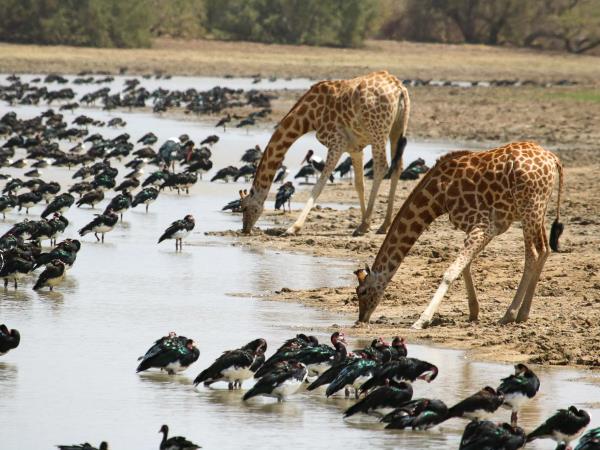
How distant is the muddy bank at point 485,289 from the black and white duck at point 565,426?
111 inches

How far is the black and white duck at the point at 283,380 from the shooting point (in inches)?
416

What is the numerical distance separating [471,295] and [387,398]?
382cm

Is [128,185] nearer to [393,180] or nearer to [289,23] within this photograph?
[393,180]

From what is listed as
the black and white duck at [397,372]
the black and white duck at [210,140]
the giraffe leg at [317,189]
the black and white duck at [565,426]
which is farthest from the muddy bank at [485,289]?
the black and white duck at [210,140]

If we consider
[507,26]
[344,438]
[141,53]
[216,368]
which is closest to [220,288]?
[216,368]

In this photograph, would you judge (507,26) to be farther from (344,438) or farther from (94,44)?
(344,438)

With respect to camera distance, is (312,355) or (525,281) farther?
(525,281)

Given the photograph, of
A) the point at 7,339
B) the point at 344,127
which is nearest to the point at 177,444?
the point at 7,339

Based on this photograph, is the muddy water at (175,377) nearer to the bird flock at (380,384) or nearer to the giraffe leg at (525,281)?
the bird flock at (380,384)

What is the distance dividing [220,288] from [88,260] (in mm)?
2734

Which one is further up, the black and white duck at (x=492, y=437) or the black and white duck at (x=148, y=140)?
the black and white duck at (x=492, y=437)

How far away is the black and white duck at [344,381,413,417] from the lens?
398 inches

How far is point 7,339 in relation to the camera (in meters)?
11.9

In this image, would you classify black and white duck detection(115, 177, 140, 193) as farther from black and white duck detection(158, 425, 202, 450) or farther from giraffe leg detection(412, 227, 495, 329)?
black and white duck detection(158, 425, 202, 450)
